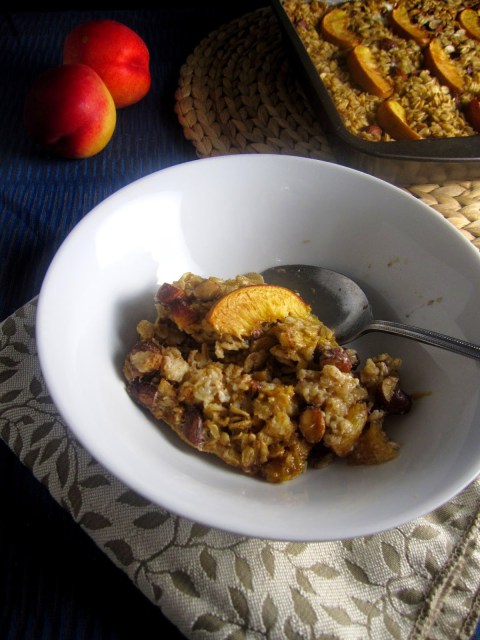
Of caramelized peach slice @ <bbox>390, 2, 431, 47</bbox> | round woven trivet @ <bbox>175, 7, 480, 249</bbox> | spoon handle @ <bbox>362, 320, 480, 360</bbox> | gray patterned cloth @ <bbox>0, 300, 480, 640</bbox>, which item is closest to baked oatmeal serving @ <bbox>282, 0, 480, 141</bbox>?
caramelized peach slice @ <bbox>390, 2, 431, 47</bbox>

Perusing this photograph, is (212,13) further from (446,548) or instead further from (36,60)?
(446,548)

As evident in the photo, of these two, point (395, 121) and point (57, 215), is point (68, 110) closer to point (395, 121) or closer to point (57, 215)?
point (57, 215)

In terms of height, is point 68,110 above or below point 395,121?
below

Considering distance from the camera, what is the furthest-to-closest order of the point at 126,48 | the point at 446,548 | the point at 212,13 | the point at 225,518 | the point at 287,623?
the point at 212,13 → the point at 126,48 → the point at 446,548 → the point at 287,623 → the point at 225,518

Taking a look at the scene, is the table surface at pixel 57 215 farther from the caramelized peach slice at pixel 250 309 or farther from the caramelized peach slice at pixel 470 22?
the caramelized peach slice at pixel 470 22

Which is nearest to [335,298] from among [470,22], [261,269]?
[261,269]

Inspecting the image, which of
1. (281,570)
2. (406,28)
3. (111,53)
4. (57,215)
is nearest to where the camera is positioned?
(281,570)

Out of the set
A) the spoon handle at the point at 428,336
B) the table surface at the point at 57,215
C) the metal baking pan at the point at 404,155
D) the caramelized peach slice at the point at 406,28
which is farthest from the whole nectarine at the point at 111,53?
the spoon handle at the point at 428,336

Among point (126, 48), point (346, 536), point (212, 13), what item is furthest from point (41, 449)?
point (212, 13)
